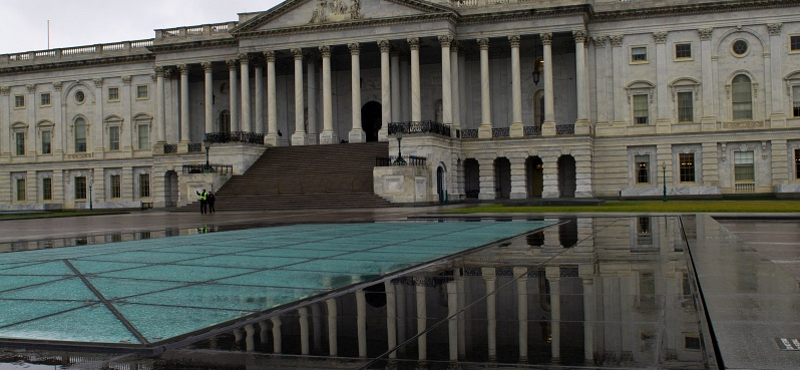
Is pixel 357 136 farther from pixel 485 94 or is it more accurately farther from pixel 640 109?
pixel 640 109

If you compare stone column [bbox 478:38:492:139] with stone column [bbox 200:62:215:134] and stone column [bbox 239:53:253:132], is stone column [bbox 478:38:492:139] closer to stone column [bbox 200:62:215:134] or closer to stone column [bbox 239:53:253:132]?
stone column [bbox 239:53:253:132]

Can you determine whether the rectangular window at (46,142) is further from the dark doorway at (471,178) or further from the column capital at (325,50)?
the dark doorway at (471,178)

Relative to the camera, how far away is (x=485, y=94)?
60156mm

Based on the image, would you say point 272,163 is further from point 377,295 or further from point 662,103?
point 377,295

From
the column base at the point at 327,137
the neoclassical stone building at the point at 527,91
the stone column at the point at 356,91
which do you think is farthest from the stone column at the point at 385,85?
the column base at the point at 327,137

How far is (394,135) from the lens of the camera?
54.1m

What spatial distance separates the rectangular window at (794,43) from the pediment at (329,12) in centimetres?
2555

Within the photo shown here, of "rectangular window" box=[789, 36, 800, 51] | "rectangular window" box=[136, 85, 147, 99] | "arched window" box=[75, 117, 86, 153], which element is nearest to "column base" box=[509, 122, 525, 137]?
"rectangular window" box=[789, 36, 800, 51]

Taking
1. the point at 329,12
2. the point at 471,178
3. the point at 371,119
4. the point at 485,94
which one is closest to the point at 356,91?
the point at 329,12

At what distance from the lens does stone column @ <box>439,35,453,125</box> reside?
190 ft

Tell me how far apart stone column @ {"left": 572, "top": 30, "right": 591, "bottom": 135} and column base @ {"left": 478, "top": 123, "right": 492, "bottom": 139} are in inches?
262

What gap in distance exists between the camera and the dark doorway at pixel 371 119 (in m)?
71.2

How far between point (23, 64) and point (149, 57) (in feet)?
48.8

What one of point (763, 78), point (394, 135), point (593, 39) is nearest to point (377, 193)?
point (394, 135)
